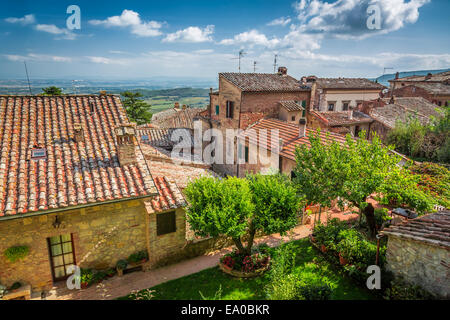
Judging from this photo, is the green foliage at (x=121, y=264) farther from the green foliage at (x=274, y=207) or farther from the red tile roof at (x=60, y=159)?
the green foliage at (x=274, y=207)

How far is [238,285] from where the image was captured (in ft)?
31.0

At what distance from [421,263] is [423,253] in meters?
0.33

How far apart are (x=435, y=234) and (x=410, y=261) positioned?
45.4 inches

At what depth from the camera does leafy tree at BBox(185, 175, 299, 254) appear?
8.91m

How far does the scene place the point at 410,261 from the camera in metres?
8.11

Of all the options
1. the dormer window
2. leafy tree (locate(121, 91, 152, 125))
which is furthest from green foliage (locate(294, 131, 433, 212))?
leafy tree (locate(121, 91, 152, 125))

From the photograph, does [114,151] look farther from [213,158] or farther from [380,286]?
[213,158]

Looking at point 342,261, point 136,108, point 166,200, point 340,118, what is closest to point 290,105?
point 340,118

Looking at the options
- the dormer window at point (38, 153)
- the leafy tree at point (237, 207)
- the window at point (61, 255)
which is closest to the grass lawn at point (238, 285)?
the leafy tree at point (237, 207)

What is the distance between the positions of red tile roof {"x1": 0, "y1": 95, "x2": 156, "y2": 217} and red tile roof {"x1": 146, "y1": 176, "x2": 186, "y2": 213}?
919mm

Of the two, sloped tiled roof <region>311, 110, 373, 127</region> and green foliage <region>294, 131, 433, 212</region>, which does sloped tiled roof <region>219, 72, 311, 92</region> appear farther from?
green foliage <region>294, 131, 433, 212</region>

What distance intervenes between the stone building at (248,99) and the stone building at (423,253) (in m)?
14.4

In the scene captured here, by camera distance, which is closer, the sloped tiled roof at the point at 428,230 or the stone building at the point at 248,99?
the sloped tiled roof at the point at 428,230

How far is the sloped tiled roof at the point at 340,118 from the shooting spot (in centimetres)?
2362
